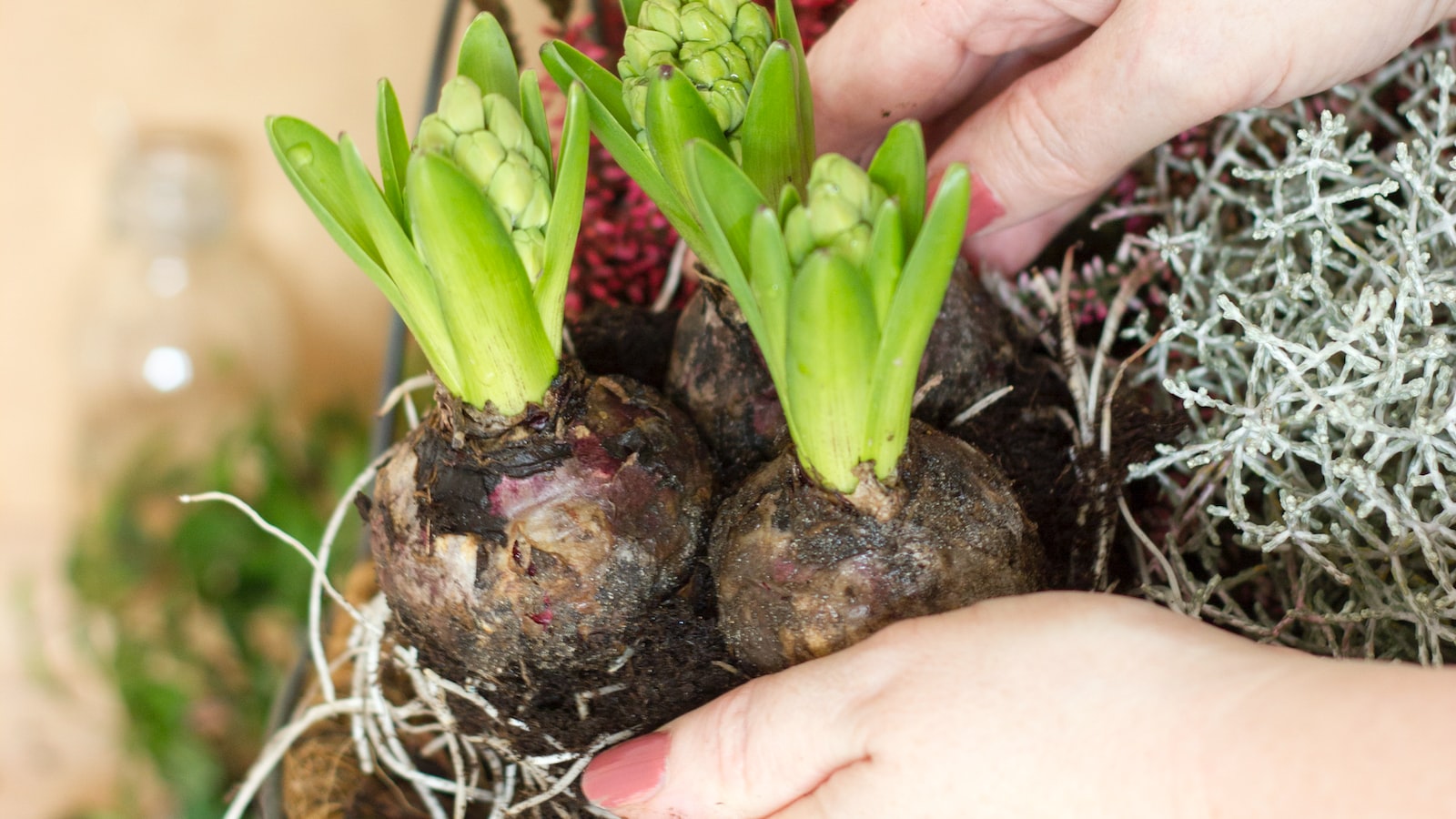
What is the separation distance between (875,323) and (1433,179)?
1.47 ft

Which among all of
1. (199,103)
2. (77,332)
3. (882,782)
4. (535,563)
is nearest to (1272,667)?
(882,782)

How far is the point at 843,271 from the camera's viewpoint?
1.41ft

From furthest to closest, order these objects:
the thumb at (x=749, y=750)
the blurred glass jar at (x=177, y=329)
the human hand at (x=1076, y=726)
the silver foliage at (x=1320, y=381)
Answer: the blurred glass jar at (x=177, y=329) < the silver foliage at (x=1320, y=381) < the thumb at (x=749, y=750) < the human hand at (x=1076, y=726)

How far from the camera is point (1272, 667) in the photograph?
416mm

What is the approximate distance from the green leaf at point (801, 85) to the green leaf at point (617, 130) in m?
0.07

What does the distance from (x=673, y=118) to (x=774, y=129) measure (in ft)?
0.20

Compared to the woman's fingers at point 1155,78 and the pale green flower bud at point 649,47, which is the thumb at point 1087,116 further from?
the pale green flower bud at point 649,47

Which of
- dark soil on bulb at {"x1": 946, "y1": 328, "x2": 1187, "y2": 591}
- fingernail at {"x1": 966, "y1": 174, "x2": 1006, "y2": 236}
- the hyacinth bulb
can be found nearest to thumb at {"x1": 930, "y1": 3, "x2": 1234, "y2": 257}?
fingernail at {"x1": 966, "y1": 174, "x2": 1006, "y2": 236}

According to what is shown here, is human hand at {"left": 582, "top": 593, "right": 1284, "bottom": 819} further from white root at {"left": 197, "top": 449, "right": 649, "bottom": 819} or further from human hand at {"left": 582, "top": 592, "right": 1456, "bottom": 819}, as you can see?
white root at {"left": 197, "top": 449, "right": 649, "bottom": 819}

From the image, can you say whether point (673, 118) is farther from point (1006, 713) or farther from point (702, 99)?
point (1006, 713)

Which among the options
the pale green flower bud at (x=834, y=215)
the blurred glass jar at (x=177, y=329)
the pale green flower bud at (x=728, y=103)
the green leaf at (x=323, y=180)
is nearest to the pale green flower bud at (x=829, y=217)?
the pale green flower bud at (x=834, y=215)

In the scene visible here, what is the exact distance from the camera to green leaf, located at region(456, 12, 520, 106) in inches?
22.1

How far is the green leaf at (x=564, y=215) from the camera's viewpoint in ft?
1.63

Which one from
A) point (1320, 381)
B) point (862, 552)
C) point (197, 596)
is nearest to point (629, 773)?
point (862, 552)
